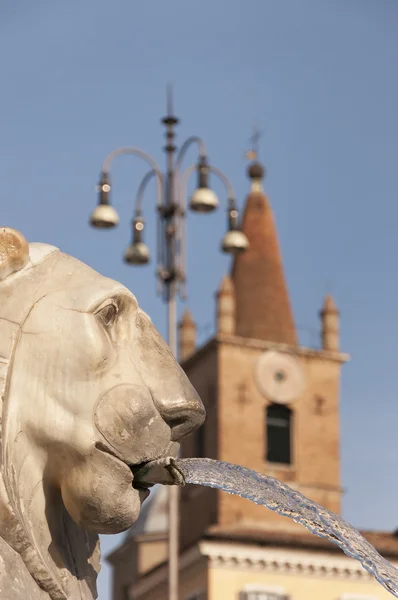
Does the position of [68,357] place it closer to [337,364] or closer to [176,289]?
[176,289]

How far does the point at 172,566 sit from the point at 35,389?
1839 cm

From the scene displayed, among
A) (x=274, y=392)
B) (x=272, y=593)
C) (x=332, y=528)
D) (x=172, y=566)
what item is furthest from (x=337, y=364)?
(x=332, y=528)

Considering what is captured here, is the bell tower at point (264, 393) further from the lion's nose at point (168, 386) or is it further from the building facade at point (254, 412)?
the lion's nose at point (168, 386)

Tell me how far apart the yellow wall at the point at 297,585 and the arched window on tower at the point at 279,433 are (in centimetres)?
679

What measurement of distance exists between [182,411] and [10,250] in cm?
44

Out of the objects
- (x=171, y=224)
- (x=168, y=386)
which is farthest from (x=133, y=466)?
(x=171, y=224)

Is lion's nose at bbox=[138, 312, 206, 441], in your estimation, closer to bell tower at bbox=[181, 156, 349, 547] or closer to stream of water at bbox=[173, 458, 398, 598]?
stream of water at bbox=[173, 458, 398, 598]

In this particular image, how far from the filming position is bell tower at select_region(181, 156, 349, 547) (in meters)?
55.3

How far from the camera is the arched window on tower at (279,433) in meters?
56.1

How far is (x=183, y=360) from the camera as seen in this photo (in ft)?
189

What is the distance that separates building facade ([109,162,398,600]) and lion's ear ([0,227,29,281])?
1847 inches

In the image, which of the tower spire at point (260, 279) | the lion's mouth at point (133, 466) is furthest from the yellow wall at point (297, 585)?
the lion's mouth at point (133, 466)

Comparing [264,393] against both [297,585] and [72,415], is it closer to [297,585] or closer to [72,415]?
[297,585]

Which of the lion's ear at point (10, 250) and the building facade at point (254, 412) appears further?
the building facade at point (254, 412)
